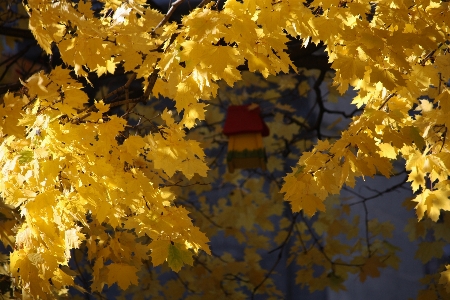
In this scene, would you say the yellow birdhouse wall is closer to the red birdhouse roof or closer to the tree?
the red birdhouse roof

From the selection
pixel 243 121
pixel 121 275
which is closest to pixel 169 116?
pixel 121 275

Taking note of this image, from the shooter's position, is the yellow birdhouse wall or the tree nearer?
the tree

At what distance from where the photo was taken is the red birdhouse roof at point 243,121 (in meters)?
3.87

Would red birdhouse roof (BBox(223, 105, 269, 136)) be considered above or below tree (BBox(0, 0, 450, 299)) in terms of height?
below

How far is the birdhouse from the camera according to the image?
12.7ft

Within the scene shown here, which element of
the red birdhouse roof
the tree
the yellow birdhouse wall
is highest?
the tree

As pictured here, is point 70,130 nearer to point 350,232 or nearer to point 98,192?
point 98,192

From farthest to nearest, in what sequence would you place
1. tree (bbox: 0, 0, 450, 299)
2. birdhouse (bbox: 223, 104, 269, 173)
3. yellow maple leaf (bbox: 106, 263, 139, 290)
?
birdhouse (bbox: 223, 104, 269, 173)
yellow maple leaf (bbox: 106, 263, 139, 290)
tree (bbox: 0, 0, 450, 299)

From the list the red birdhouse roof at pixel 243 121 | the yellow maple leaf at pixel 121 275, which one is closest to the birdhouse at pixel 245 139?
the red birdhouse roof at pixel 243 121

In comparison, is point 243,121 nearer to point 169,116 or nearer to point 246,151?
point 246,151

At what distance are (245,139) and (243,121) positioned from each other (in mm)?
110

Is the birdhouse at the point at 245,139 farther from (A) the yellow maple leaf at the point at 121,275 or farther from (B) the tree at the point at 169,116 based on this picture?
(A) the yellow maple leaf at the point at 121,275

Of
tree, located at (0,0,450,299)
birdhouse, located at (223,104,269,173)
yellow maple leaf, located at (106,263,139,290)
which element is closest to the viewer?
tree, located at (0,0,450,299)

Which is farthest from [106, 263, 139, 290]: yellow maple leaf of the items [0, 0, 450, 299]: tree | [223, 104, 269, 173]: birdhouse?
[223, 104, 269, 173]: birdhouse
